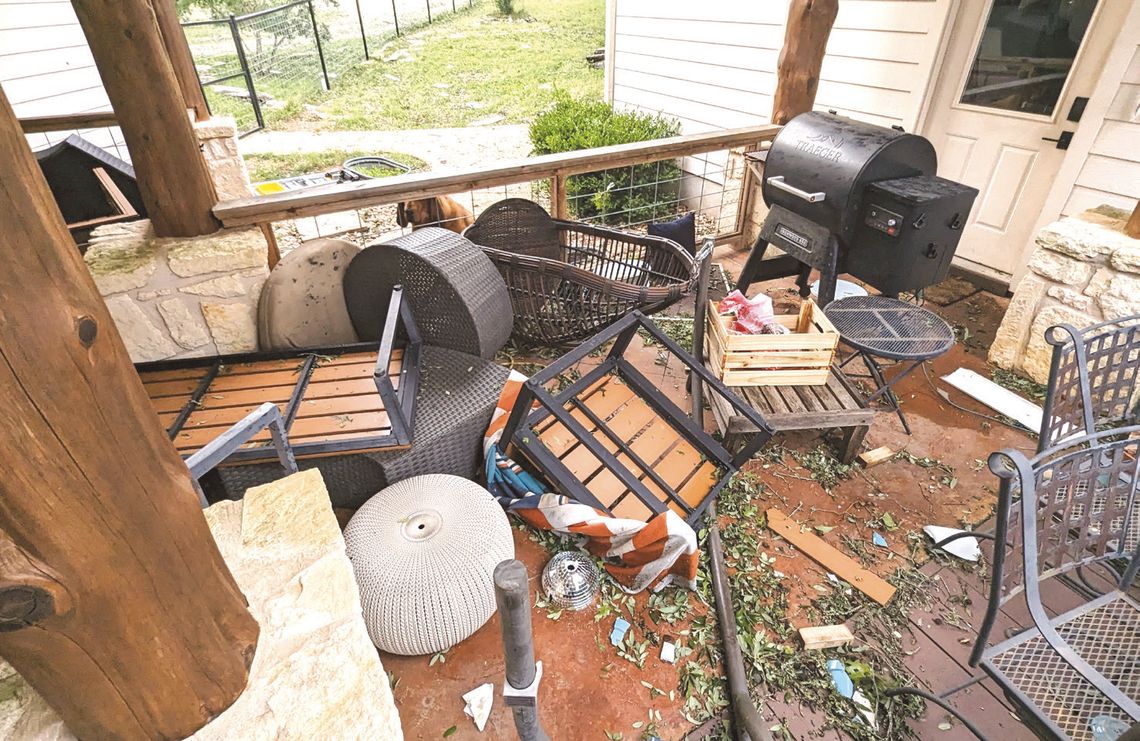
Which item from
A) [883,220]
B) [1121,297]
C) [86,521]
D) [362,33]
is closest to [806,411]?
[883,220]

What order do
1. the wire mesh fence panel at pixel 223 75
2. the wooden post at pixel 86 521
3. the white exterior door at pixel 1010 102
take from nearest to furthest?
the wooden post at pixel 86 521 < the white exterior door at pixel 1010 102 < the wire mesh fence panel at pixel 223 75

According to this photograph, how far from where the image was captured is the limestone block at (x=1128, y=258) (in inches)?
115

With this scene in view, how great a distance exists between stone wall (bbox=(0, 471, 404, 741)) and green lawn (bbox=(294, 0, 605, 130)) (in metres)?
12.0

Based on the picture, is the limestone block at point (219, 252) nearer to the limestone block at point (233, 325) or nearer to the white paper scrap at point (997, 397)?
the limestone block at point (233, 325)

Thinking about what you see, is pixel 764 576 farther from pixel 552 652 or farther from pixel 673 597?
pixel 552 652

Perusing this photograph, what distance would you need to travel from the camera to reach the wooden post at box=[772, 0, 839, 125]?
13.1 feet

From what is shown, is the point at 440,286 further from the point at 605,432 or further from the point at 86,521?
the point at 86,521

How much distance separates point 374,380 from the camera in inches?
89.7

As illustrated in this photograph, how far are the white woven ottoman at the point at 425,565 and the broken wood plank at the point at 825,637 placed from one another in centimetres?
113

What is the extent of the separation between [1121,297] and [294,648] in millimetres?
4069

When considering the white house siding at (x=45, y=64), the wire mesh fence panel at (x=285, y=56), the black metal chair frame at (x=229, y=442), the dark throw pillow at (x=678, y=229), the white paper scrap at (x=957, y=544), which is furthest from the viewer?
the wire mesh fence panel at (x=285, y=56)

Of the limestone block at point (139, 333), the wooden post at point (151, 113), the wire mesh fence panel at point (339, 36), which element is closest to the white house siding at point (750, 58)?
the wooden post at point (151, 113)

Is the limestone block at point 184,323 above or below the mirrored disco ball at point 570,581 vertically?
above

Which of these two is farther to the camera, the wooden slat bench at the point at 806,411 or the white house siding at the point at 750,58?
the white house siding at the point at 750,58
